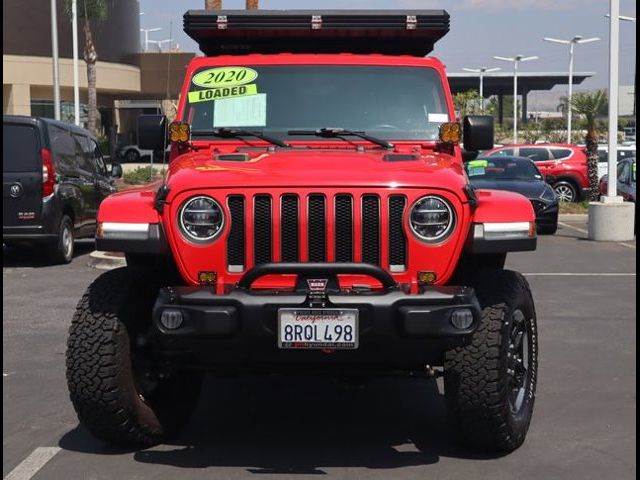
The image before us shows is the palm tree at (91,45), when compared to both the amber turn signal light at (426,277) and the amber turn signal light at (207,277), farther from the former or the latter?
the amber turn signal light at (426,277)

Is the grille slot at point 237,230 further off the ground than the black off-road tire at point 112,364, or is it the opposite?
the grille slot at point 237,230

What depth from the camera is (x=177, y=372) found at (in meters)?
5.92

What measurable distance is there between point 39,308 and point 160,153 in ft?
12.7

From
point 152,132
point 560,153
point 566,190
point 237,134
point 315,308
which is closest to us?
point 315,308

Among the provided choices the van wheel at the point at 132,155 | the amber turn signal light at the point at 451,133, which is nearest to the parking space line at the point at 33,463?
the amber turn signal light at the point at 451,133

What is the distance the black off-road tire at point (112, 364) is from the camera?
536 cm

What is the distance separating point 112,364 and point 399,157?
1.86 m

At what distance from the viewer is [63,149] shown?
48.1 ft

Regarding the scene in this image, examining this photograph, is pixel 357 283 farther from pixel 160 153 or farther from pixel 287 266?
pixel 160 153

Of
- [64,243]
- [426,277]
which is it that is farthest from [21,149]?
[426,277]

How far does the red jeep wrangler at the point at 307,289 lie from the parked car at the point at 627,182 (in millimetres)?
14902

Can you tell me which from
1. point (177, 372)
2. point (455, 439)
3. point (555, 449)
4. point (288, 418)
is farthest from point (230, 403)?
point (555, 449)

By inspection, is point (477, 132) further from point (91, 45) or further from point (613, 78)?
point (91, 45)

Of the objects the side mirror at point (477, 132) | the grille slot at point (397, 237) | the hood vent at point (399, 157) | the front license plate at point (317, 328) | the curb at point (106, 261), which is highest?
the side mirror at point (477, 132)
